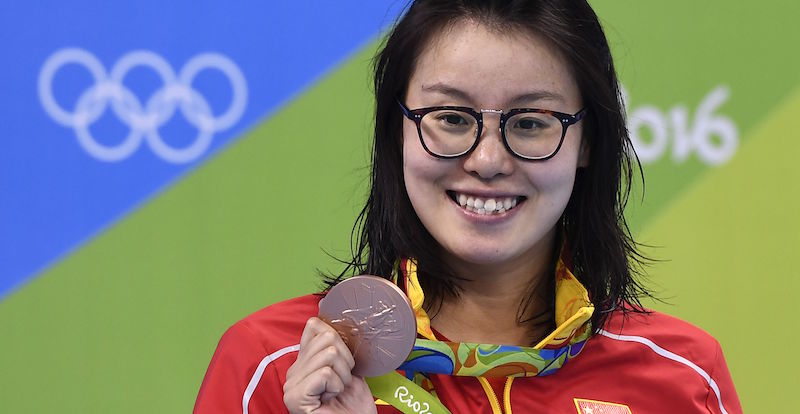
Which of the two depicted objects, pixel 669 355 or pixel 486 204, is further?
pixel 669 355

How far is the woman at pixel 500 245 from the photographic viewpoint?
1.29 metres

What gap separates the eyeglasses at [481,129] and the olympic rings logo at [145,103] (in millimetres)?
929

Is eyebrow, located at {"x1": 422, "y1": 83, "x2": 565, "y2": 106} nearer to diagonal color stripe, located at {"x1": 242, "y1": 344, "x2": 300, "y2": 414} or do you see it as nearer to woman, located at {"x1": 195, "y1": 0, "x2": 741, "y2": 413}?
woman, located at {"x1": 195, "y1": 0, "x2": 741, "y2": 413}

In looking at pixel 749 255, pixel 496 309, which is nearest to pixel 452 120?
pixel 496 309

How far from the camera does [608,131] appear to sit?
1.39m

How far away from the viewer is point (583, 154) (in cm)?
142

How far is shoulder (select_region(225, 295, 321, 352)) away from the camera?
4.48ft

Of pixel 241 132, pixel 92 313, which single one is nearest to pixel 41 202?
pixel 92 313

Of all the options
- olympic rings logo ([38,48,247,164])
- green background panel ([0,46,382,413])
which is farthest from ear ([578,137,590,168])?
olympic rings logo ([38,48,247,164])

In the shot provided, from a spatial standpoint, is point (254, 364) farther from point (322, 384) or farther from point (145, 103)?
point (145, 103)

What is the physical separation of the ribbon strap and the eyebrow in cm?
33

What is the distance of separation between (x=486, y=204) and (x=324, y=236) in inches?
38.2

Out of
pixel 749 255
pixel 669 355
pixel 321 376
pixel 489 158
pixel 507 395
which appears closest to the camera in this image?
pixel 321 376

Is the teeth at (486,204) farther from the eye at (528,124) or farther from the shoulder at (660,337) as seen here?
the shoulder at (660,337)
